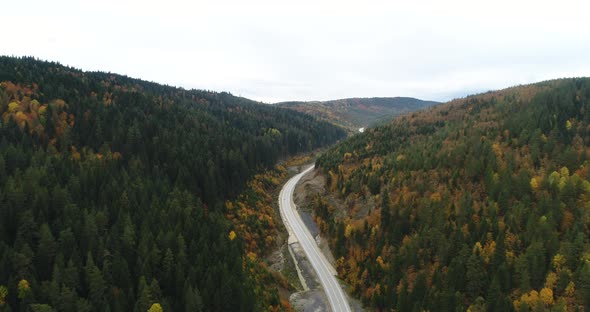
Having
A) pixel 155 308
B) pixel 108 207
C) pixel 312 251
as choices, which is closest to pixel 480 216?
pixel 312 251

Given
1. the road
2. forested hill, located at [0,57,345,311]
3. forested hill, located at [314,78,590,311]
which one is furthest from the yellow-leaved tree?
forested hill, located at [314,78,590,311]

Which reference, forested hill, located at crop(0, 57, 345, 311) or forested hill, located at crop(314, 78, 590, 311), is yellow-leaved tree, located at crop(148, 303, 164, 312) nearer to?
forested hill, located at crop(0, 57, 345, 311)

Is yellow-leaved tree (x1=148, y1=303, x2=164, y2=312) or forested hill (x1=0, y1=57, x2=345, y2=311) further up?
forested hill (x1=0, y1=57, x2=345, y2=311)

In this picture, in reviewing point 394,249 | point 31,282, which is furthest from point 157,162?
point 394,249

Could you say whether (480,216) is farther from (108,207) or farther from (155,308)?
(108,207)

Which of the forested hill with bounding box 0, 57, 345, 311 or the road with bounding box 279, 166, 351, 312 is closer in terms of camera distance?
the forested hill with bounding box 0, 57, 345, 311

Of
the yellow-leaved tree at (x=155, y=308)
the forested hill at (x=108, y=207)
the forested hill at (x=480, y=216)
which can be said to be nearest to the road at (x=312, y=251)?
the forested hill at (x=480, y=216)
